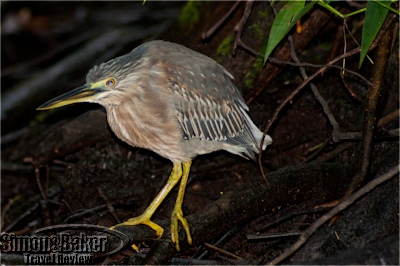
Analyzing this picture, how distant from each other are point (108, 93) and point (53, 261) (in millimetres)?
926

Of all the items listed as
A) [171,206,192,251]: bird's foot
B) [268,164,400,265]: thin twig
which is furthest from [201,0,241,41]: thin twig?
[268,164,400,265]: thin twig

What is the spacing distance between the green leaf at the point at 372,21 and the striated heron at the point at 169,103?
94 centimetres

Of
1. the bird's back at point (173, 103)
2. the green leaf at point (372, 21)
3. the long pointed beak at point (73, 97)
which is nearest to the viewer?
the green leaf at point (372, 21)

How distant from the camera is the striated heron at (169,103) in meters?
2.94

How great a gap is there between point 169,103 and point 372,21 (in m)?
1.14

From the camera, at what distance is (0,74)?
6.21 m

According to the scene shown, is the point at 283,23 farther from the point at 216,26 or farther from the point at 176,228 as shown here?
the point at 176,228

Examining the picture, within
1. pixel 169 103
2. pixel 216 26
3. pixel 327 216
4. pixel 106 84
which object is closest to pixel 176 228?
pixel 169 103

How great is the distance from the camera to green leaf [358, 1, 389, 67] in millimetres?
2619

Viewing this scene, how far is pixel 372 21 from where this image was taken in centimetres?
265

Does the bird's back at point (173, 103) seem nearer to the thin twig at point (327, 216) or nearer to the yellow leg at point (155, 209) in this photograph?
the yellow leg at point (155, 209)

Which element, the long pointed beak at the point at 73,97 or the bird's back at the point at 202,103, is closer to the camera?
the long pointed beak at the point at 73,97

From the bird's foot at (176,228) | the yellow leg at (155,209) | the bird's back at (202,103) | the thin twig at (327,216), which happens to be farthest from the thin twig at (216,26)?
the thin twig at (327,216)

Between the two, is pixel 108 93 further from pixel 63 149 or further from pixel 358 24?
pixel 358 24
